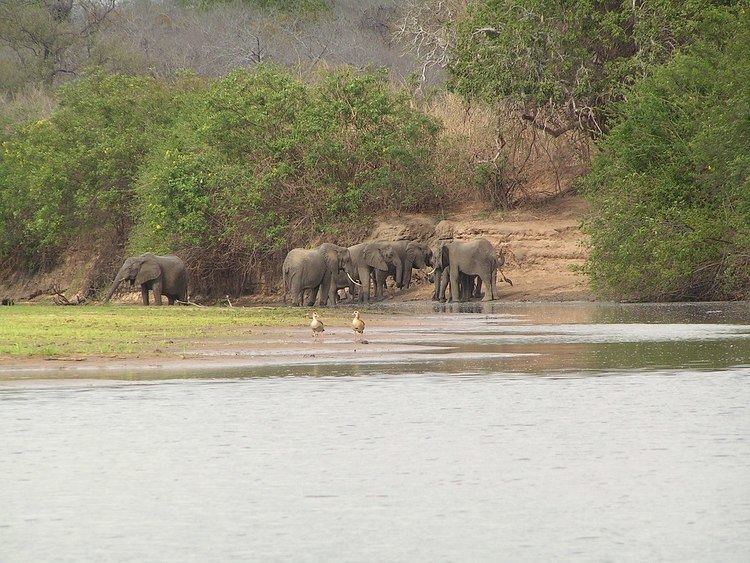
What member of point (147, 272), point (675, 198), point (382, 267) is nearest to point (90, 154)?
point (147, 272)

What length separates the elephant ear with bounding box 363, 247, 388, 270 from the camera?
43406 millimetres

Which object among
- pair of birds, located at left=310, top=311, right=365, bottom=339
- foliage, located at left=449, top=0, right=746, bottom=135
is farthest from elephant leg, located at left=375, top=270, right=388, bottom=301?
pair of birds, located at left=310, top=311, right=365, bottom=339

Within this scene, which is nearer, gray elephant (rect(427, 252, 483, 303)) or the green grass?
the green grass

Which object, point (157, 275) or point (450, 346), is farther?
point (157, 275)

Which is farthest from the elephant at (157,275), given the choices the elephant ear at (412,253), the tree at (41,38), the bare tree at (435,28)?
the tree at (41,38)

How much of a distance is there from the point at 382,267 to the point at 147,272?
21.7 feet

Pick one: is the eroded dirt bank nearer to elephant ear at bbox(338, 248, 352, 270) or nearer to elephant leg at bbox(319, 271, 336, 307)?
elephant ear at bbox(338, 248, 352, 270)

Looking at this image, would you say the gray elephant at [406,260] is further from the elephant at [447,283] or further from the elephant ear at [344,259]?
the elephant ear at [344,259]

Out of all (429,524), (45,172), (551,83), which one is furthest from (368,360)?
(45,172)

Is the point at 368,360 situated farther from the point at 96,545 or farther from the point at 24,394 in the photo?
the point at 96,545

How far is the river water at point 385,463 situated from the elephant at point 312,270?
2159 cm

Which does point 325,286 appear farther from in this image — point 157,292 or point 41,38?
point 41,38

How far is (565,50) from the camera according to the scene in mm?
43969

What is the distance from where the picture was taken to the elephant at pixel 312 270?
1582 inches
